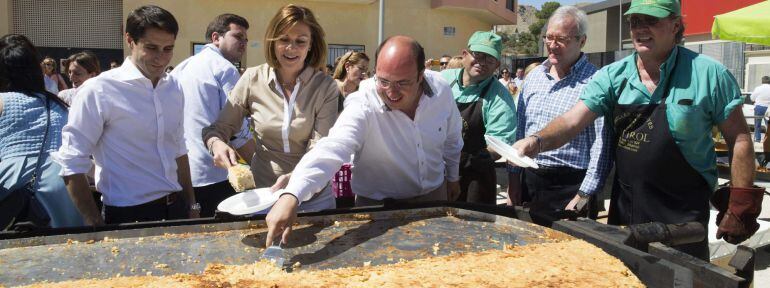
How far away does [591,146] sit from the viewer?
11.1 ft

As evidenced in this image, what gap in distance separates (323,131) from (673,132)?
4.74 feet

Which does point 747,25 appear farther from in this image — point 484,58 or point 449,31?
point 449,31

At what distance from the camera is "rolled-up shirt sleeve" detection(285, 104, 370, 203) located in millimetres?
2035

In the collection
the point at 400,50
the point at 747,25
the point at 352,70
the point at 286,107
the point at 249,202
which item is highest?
the point at 747,25

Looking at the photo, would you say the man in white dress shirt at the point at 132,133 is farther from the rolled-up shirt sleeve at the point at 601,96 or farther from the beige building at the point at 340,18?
the beige building at the point at 340,18

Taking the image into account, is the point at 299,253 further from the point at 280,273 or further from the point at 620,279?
the point at 620,279

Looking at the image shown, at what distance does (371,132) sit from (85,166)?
46.0 inches

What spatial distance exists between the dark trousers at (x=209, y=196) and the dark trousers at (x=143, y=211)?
0.98m

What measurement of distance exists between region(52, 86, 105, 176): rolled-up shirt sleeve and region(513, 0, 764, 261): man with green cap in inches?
68.1

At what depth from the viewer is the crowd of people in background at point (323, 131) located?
239 cm

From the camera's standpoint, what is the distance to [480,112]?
368 cm

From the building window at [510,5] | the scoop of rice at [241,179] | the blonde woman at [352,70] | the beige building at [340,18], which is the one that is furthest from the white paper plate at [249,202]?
the building window at [510,5]

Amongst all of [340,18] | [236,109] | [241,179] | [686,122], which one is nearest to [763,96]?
[686,122]

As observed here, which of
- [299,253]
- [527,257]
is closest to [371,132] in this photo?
[299,253]
